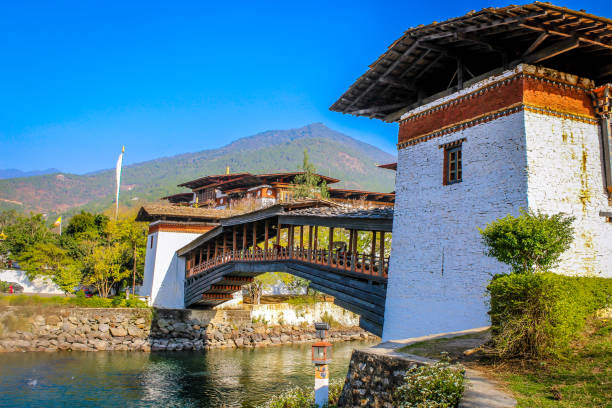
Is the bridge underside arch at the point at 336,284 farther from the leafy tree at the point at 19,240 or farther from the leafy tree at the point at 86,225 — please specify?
the leafy tree at the point at 19,240

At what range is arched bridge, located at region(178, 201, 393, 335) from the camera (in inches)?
545

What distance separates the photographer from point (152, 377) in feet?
62.0

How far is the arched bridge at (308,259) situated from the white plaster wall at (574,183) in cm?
446

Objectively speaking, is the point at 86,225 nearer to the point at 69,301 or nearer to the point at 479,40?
the point at 69,301

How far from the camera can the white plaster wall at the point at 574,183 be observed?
9.79 metres

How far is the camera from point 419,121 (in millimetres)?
12977

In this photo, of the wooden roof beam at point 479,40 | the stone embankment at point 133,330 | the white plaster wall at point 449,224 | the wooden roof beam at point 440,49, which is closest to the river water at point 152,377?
the stone embankment at point 133,330

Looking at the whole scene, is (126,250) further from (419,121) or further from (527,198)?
(527,198)

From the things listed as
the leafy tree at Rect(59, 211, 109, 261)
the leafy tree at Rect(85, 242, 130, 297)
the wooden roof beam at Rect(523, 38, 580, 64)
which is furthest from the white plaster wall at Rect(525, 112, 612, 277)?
the leafy tree at Rect(59, 211, 109, 261)

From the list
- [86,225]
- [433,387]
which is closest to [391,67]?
[433,387]

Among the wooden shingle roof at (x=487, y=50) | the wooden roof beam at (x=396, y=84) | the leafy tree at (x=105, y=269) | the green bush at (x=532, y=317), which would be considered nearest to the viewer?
the green bush at (x=532, y=317)

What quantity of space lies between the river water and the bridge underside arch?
4.10 meters

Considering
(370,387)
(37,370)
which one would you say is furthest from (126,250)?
(370,387)

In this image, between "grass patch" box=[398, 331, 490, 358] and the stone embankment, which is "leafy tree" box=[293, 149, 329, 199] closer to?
the stone embankment
